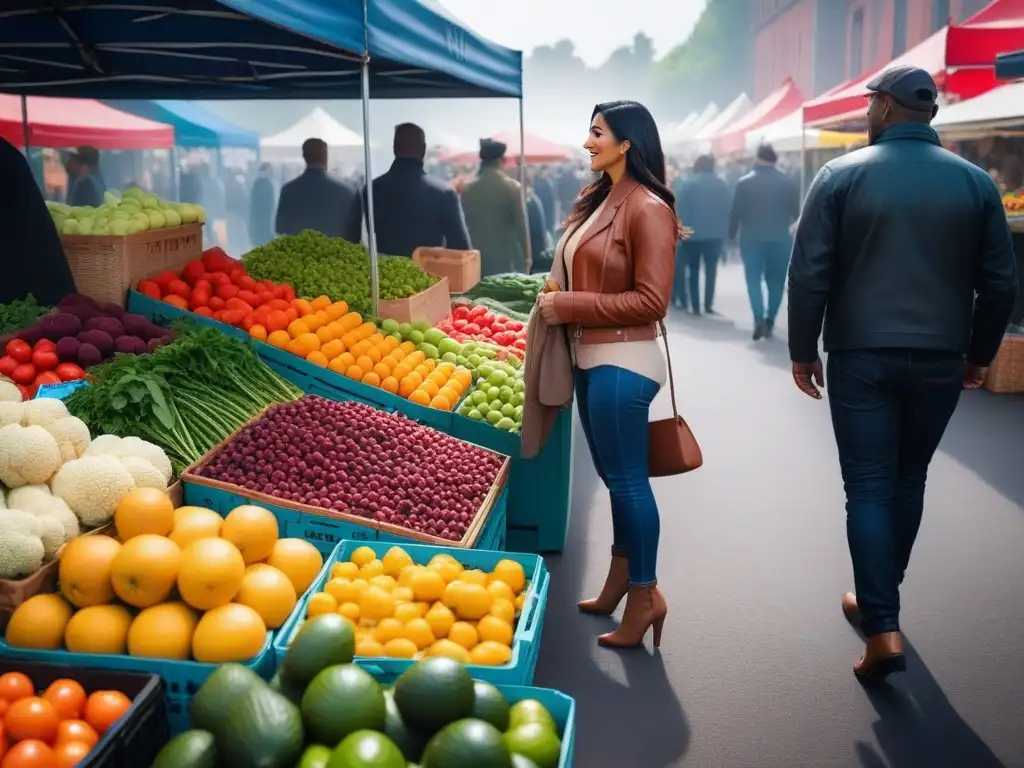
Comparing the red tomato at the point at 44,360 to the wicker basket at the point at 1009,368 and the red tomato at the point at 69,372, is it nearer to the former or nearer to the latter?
the red tomato at the point at 69,372

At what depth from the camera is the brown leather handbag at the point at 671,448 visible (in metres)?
4.11

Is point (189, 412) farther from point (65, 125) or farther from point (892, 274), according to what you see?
point (65, 125)

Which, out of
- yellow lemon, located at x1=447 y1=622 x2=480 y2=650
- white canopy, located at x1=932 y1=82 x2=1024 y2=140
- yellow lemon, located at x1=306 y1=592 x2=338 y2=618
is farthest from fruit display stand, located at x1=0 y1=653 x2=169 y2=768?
white canopy, located at x1=932 y1=82 x2=1024 y2=140

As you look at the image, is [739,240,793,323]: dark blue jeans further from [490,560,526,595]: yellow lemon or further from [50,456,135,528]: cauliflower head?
[50,456,135,528]: cauliflower head

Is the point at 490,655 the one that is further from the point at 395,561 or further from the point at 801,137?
the point at 801,137

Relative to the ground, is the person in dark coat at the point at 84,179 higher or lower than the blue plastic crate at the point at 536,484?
higher

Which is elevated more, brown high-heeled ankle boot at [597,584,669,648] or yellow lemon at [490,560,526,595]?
yellow lemon at [490,560,526,595]

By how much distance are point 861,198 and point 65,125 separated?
42.0 feet

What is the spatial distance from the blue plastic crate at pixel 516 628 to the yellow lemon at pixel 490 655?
0.03 meters

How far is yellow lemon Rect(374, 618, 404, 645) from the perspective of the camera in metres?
3.04

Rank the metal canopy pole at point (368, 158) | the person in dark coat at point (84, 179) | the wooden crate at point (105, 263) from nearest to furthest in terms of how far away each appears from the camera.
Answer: the metal canopy pole at point (368, 158)
the wooden crate at point (105, 263)
the person in dark coat at point (84, 179)

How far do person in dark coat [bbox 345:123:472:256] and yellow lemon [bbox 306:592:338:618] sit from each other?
15.8 ft

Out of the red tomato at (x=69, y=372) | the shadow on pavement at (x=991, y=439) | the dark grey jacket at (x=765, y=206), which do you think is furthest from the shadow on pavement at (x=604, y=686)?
the dark grey jacket at (x=765, y=206)

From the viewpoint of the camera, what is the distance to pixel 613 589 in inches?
176
